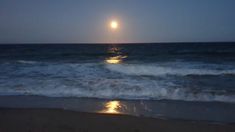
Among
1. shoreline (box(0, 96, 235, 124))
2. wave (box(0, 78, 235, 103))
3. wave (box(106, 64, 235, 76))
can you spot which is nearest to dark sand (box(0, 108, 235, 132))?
shoreline (box(0, 96, 235, 124))

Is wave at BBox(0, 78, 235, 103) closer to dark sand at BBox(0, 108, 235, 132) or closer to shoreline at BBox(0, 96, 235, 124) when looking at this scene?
shoreline at BBox(0, 96, 235, 124)

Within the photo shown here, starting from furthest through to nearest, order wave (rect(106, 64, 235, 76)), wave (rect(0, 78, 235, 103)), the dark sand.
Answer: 1. wave (rect(106, 64, 235, 76))
2. wave (rect(0, 78, 235, 103))
3. the dark sand

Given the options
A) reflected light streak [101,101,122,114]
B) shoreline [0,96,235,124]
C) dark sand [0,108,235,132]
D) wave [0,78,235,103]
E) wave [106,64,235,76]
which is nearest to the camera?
dark sand [0,108,235,132]

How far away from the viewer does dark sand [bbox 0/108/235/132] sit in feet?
15.5

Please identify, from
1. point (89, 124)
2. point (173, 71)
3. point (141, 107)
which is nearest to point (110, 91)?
point (141, 107)

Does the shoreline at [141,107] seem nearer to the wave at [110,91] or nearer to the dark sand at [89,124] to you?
the dark sand at [89,124]

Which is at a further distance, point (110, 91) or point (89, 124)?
point (110, 91)

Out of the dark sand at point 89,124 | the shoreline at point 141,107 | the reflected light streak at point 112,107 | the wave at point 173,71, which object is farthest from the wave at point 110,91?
the wave at point 173,71

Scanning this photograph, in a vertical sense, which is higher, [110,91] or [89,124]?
[89,124]

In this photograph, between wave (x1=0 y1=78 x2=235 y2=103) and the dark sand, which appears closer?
the dark sand

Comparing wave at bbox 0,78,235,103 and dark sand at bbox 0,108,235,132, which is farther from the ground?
dark sand at bbox 0,108,235,132

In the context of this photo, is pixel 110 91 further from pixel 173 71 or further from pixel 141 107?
pixel 173 71

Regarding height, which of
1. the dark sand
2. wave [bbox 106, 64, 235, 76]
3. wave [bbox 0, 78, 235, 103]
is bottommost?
wave [bbox 106, 64, 235, 76]

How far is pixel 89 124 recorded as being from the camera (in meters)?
5.05
